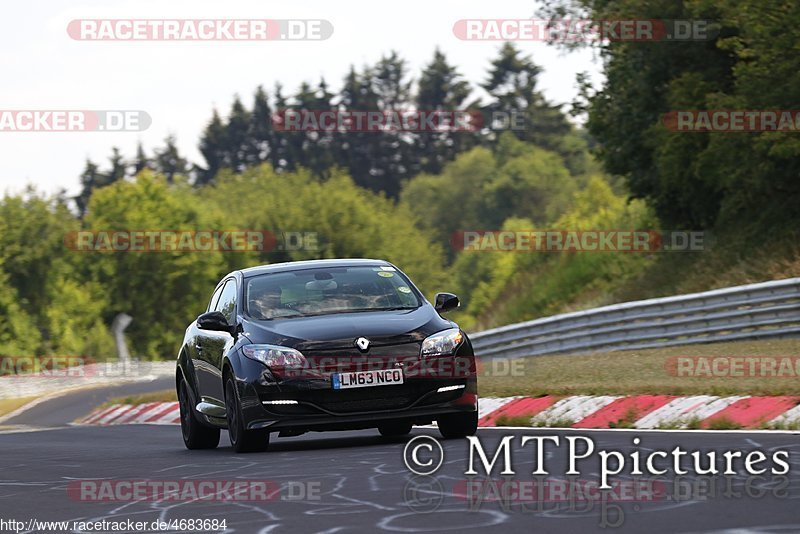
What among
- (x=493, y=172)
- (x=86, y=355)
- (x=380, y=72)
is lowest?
(x=86, y=355)

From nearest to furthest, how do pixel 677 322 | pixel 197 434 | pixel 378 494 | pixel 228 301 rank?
pixel 378 494 < pixel 228 301 < pixel 197 434 < pixel 677 322

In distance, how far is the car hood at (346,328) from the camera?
502 inches

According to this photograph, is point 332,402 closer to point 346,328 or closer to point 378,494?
point 346,328

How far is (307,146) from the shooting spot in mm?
152875

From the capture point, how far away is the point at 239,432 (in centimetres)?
1312

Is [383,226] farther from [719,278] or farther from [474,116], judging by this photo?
[719,278]

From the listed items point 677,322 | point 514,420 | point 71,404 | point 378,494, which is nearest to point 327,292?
point 514,420

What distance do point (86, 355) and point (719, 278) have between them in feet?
182

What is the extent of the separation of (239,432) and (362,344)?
1.32m

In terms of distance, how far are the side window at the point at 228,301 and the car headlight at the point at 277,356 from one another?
41.7 inches

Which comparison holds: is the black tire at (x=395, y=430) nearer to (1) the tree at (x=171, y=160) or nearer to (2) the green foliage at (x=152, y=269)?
(2) the green foliage at (x=152, y=269)

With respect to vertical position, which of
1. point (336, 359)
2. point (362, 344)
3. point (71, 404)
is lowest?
point (71, 404)

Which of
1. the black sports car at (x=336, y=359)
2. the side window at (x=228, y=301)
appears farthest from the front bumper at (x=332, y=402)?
the side window at (x=228, y=301)

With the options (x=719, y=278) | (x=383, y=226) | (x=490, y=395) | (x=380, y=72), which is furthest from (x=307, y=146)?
(x=490, y=395)
